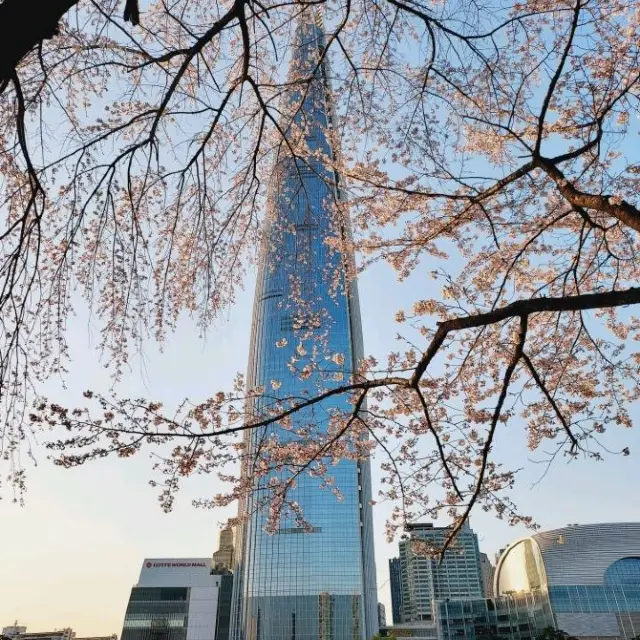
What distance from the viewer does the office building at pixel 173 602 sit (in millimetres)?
64250

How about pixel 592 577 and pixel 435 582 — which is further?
pixel 435 582

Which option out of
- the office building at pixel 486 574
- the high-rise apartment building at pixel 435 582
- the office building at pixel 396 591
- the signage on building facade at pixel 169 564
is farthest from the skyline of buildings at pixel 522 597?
the office building at pixel 396 591

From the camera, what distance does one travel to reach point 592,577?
54.8 metres

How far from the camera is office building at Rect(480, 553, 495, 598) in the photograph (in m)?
112

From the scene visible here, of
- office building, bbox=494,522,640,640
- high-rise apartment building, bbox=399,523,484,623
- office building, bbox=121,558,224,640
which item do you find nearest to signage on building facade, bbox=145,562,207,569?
office building, bbox=121,558,224,640

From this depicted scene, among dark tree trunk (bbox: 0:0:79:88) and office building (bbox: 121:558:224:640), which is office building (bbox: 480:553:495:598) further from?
dark tree trunk (bbox: 0:0:79:88)

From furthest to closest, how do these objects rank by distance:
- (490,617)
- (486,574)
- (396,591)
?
(396,591) < (486,574) < (490,617)

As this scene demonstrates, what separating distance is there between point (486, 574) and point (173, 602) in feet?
270

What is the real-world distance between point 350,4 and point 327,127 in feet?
8.26

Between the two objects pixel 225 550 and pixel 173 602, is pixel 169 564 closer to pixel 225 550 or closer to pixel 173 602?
pixel 173 602

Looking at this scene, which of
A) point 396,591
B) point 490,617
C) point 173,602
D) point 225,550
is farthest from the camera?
point 396,591

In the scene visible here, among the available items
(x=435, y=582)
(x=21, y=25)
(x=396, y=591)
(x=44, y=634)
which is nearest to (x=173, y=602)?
(x=44, y=634)

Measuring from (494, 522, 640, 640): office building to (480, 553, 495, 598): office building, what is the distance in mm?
58656

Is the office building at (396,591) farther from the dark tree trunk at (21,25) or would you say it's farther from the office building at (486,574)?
the dark tree trunk at (21,25)
